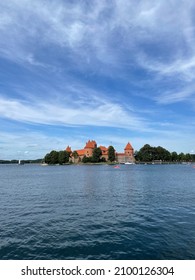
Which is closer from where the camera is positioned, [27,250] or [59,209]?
[27,250]

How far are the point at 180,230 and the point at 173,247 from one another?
3806mm

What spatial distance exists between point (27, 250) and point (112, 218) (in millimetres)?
8733

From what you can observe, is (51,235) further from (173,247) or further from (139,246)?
(173,247)

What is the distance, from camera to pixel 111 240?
47.9ft

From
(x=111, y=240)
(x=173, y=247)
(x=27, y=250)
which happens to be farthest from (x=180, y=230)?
(x=27, y=250)

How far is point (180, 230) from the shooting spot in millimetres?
16703
